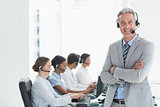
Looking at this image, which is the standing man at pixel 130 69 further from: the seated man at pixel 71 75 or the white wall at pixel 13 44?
the white wall at pixel 13 44

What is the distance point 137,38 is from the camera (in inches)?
75.4

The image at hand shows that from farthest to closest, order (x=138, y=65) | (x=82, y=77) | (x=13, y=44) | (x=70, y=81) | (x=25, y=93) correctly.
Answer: (x=82, y=77) < (x=70, y=81) < (x=13, y=44) < (x=25, y=93) < (x=138, y=65)

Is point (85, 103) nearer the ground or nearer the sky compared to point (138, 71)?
nearer the ground

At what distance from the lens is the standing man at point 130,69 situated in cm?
181

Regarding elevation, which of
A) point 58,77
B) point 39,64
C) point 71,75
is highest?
point 39,64

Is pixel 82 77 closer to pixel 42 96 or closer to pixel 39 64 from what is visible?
pixel 39 64

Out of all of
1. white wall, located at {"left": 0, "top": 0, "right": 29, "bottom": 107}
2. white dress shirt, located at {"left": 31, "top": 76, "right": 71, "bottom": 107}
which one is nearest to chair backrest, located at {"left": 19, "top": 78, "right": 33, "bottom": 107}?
white dress shirt, located at {"left": 31, "top": 76, "right": 71, "bottom": 107}

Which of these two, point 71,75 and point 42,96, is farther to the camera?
point 71,75

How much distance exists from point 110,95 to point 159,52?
3.19 metres

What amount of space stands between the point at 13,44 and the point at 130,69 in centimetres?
257

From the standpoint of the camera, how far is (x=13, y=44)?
396 cm

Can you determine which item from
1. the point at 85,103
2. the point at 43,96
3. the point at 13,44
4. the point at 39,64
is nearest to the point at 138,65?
the point at 85,103

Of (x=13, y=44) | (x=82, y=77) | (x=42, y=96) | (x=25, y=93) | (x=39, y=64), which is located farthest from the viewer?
(x=82, y=77)

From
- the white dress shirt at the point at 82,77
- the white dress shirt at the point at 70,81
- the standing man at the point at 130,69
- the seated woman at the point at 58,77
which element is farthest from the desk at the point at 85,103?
the white dress shirt at the point at 82,77
